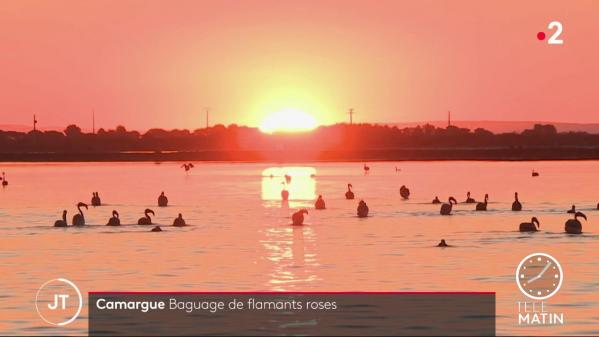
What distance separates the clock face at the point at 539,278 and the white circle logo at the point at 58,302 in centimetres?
1268

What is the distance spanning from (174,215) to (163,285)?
3845cm

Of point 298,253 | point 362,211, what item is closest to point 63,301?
point 298,253

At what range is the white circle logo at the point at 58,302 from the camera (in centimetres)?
3109

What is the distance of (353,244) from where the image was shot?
5216 centimetres

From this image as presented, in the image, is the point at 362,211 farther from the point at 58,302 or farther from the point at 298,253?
the point at 58,302

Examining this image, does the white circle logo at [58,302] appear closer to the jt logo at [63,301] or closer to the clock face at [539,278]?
the jt logo at [63,301]

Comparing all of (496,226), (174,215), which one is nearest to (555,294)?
(496,226)

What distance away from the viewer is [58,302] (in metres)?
33.2

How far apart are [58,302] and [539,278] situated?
1511 centimetres

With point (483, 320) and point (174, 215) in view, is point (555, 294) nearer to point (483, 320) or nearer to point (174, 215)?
point (483, 320)
